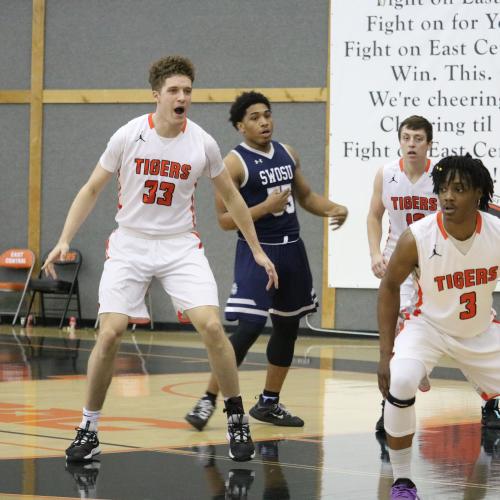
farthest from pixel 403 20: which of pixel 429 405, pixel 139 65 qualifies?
pixel 429 405

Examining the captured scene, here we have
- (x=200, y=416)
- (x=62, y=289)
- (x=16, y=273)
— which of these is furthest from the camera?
(x=16, y=273)

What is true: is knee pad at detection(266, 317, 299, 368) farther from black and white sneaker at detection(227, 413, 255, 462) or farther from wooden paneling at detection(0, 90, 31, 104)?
wooden paneling at detection(0, 90, 31, 104)

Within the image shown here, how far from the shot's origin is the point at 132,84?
15180 mm

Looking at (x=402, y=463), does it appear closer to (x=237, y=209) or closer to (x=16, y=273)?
(x=237, y=209)

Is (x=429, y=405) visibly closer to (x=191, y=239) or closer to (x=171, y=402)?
(x=171, y=402)

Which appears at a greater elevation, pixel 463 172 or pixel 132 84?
pixel 132 84

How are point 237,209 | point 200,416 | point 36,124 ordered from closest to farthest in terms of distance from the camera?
point 237,209, point 200,416, point 36,124

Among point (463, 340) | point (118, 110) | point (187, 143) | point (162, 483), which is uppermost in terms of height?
point (118, 110)

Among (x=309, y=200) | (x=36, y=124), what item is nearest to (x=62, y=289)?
(x=36, y=124)

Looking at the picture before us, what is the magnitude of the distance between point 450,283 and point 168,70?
1.80 meters

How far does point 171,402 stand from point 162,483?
290 centimetres

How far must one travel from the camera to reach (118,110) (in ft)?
50.1

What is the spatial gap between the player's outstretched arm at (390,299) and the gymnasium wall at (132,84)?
30.6 ft

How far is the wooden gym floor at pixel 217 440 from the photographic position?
487 cm
